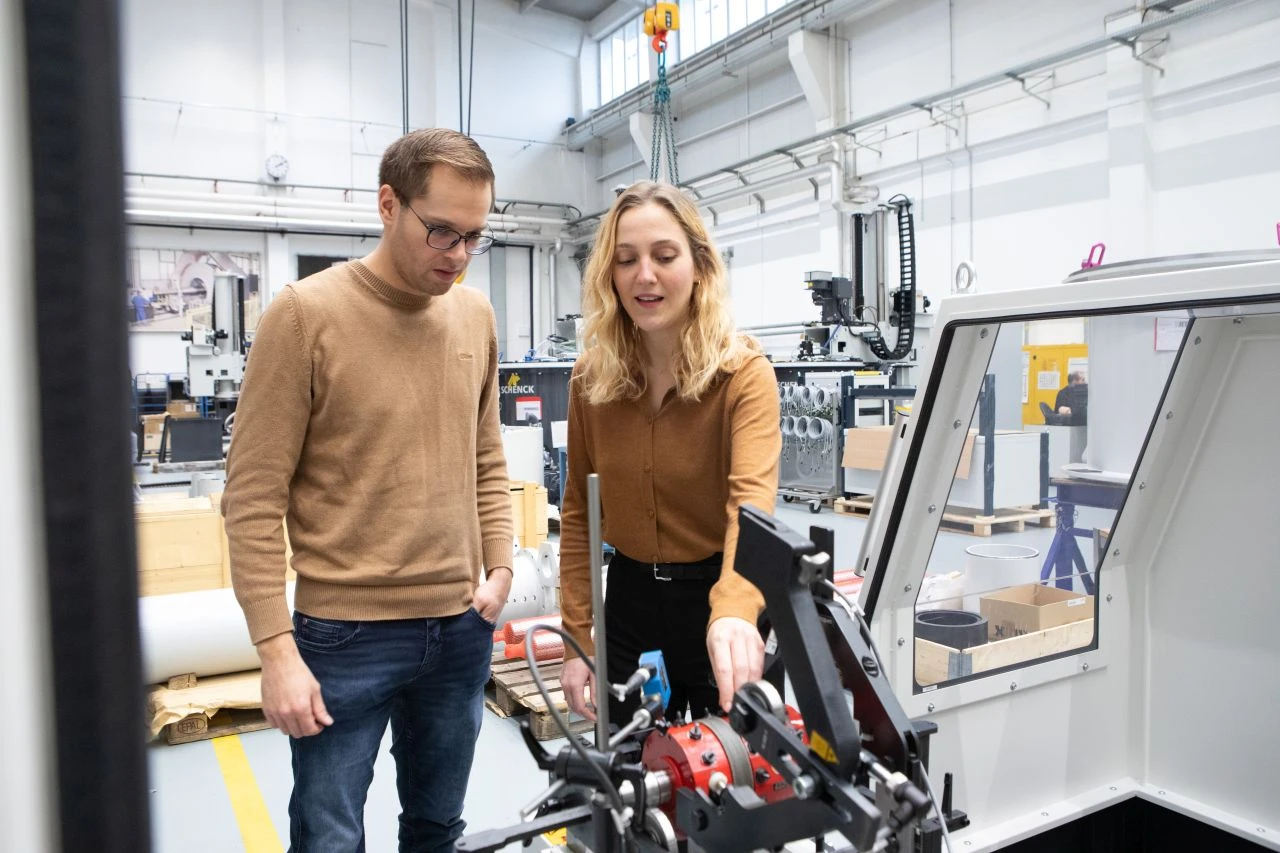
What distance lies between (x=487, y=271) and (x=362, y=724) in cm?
1305

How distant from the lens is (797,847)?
152 cm

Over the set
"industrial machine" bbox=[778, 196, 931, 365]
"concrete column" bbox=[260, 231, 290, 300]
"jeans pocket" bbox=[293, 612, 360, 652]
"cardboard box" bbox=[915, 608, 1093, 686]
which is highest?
"concrete column" bbox=[260, 231, 290, 300]

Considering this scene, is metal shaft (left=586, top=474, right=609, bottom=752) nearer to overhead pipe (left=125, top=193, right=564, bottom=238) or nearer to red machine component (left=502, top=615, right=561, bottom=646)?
red machine component (left=502, top=615, right=561, bottom=646)

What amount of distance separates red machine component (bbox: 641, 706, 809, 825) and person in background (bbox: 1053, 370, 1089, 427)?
1.44m

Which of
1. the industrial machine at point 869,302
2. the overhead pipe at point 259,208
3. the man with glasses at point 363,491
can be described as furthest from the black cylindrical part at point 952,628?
the overhead pipe at point 259,208

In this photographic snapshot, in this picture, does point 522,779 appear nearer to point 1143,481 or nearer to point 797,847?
point 797,847

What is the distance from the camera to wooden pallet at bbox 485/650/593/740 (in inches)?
139

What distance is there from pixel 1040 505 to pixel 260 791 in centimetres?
267

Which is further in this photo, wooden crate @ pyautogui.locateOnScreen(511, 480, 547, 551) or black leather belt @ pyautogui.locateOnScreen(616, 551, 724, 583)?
wooden crate @ pyautogui.locateOnScreen(511, 480, 547, 551)

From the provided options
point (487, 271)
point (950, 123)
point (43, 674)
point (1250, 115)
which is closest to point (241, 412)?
point (43, 674)

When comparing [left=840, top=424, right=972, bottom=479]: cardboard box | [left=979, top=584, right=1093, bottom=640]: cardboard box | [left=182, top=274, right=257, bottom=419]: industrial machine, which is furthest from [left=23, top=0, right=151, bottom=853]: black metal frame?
[left=182, top=274, right=257, bottom=419]: industrial machine

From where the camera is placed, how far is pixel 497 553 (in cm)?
179

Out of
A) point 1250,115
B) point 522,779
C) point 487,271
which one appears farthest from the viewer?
point 487,271

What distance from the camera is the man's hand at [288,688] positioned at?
138 cm
